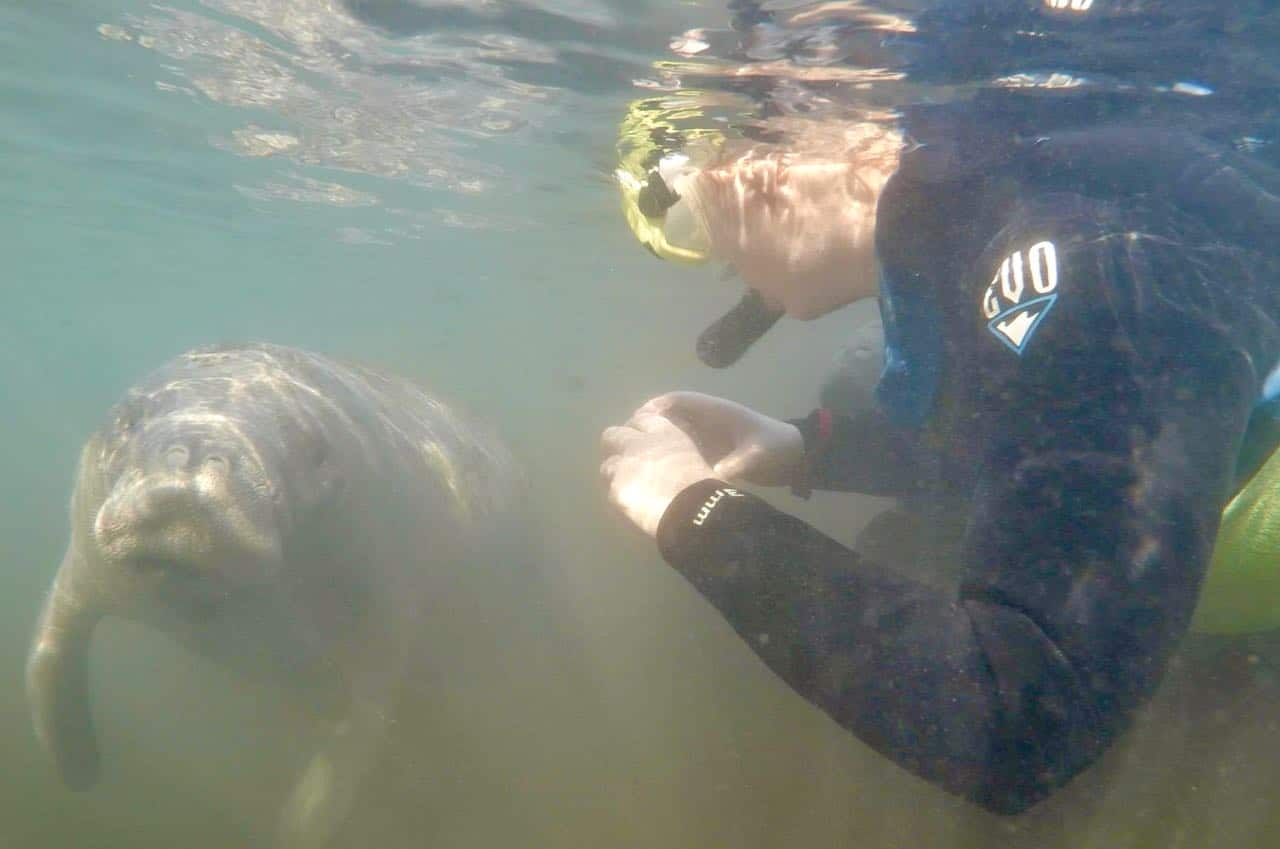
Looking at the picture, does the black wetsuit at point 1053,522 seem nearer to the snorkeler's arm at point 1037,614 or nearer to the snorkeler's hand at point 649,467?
the snorkeler's arm at point 1037,614

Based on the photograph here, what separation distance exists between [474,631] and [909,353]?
4872 mm

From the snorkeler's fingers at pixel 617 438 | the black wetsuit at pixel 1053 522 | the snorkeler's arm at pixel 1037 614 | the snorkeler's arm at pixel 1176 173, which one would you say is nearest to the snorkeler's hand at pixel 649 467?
the snorkeler's fingers at pixel 617 438

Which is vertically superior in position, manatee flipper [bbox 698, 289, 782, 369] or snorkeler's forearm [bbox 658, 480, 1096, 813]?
snorkeler's forearm [bbox 658, 480, 1096, 813]

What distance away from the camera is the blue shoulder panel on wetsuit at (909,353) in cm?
236

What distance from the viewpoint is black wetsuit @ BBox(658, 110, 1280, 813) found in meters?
1.32

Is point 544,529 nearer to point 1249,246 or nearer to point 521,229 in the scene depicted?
point 1249,246

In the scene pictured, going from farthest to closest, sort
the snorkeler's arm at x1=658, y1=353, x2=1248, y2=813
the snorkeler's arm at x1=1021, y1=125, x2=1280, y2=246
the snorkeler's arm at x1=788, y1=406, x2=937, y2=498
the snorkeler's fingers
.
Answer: the snorkeler's arm at x1=788, y1=406, x2=937, y2=498 < the snorkeler's fingers < the snorkeler's arm at x1=1021, y1=125, x2=1280, y2=246 < the snorkeler's arm at x1=658, y1=353, x2=1248, y2=813

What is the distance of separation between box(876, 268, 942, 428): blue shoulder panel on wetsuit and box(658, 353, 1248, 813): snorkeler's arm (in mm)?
926

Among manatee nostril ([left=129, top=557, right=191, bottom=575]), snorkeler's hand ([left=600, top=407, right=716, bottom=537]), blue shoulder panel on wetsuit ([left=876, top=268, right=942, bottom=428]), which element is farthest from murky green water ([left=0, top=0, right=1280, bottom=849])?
manatee nostril ([left=129, top=557, right=191, bottom=575])

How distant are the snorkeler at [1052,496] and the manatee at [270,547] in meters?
2.62

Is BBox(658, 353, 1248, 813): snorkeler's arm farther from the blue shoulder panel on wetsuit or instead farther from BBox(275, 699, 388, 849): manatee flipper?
BBox(275, 699, 388, 849): manatee flipper

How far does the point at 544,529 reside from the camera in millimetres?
8609

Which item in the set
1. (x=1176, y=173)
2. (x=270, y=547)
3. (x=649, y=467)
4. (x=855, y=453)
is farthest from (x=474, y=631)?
(x=1176, y=173)

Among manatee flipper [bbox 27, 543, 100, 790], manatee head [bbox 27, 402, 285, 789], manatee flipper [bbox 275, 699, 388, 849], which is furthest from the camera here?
manatee flipper [bbox 27, 543, 100, 790]
